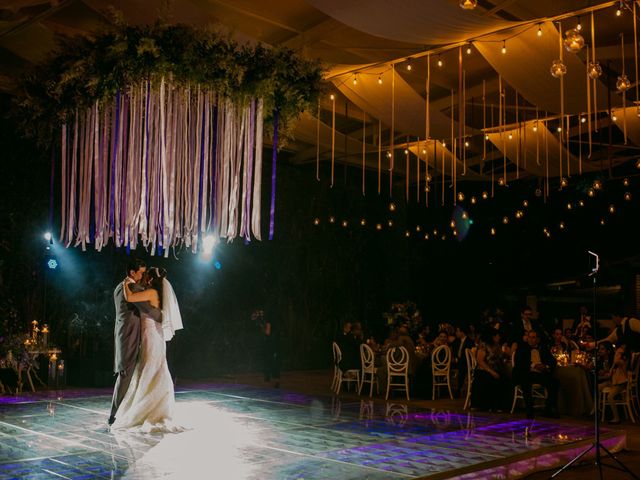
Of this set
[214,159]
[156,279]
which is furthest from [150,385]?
[214,159]

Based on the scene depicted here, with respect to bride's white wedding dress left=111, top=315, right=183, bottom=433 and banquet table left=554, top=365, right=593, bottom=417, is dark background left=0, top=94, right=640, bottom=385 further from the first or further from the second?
bride's white wedding dress left=111, top=315, right=183, bottom=433

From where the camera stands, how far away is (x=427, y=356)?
10969 mm

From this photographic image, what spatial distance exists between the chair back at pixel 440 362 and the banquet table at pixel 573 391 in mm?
1837

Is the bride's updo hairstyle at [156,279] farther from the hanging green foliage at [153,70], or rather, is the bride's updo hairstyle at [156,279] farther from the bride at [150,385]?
the hanging green foliage at [153,70]

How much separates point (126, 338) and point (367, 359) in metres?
4.62

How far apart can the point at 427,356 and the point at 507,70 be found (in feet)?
14.5

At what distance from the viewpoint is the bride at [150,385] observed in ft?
23.0

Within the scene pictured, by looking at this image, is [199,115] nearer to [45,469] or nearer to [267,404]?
[45,469]

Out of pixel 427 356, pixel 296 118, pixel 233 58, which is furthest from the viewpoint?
pixel 427 356

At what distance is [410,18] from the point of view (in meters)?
7.08

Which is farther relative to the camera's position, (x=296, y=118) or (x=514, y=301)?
(x=514, y=301)

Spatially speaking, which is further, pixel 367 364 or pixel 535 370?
pixel 367 364

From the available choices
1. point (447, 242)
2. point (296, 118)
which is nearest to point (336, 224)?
point (447, 242)

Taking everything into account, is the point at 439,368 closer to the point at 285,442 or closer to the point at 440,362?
the point at 440,362
